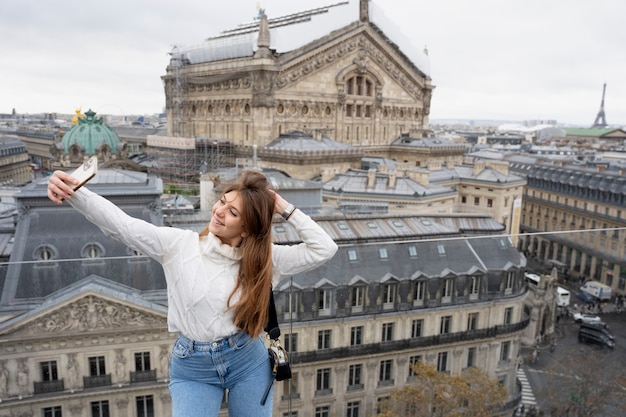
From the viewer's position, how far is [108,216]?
3568 millimetres

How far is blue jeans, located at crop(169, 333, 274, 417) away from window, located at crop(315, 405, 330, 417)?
5.81 metres

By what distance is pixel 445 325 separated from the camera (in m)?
11.8

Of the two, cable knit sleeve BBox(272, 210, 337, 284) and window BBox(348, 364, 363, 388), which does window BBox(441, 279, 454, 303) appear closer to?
window BBox(348, 364, 363, 388)

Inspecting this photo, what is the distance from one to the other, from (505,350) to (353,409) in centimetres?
309

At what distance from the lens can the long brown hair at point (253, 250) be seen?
12.1 feet

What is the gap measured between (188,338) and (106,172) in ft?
46.1

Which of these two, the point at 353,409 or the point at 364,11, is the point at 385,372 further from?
the point at 364,11

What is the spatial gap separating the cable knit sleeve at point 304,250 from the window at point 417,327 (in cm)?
864

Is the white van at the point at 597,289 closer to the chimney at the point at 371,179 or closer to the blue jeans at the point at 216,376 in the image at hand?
the blue jeans at the point at 216,376

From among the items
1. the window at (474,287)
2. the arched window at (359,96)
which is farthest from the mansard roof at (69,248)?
the arched window at (359,96)

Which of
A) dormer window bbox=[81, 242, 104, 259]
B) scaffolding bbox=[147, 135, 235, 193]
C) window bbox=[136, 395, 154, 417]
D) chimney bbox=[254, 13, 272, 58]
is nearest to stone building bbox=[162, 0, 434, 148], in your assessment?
chimney bbox=[254, 13, 272, 58]

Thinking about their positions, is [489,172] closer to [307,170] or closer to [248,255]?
[307,170]

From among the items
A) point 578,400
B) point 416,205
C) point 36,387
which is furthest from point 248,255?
point 416,205

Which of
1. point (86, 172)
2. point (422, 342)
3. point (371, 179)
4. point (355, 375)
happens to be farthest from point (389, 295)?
point (371, 179)
